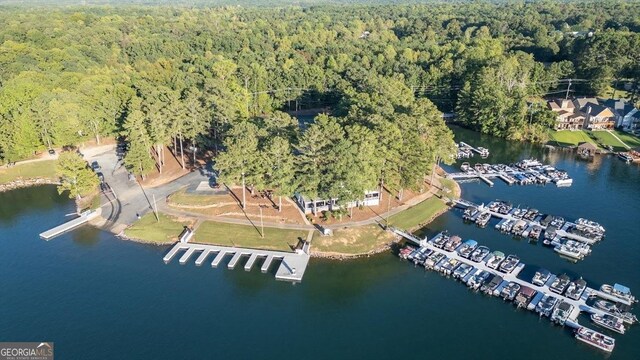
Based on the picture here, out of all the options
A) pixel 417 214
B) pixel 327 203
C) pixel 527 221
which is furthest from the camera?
pixel 417 214

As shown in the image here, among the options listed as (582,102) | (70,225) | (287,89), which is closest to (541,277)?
(70,225)

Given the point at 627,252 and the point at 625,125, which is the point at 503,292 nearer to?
the point at 627,252

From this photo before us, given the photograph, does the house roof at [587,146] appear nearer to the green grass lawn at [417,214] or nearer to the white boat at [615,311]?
the green grass lawn at [417,214]

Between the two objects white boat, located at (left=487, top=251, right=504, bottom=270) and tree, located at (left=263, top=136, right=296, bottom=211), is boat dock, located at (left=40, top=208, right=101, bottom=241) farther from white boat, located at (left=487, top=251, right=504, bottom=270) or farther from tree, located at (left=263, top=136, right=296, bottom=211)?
white boat, located at (left=487, top=251, right=504, bottom=270)

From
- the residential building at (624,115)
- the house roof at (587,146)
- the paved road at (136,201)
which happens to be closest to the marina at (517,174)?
the paved road at (136,201)

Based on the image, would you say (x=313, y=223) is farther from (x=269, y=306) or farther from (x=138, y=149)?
(x=138, y=149)

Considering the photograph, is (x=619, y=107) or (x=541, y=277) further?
(x=619, y=107)
